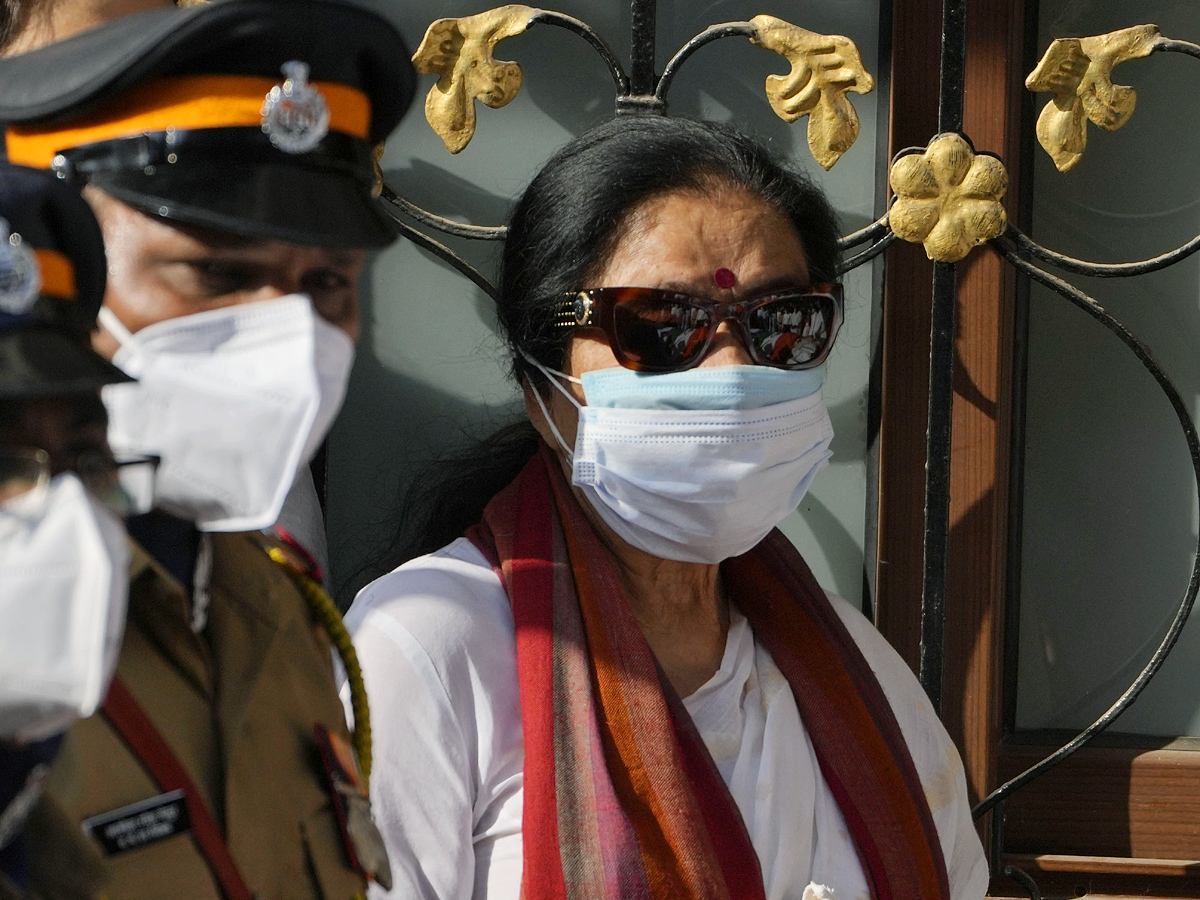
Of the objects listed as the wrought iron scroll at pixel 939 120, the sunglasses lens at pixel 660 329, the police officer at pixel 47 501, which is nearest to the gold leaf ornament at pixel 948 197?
the wrought iron scroll at pixel 939 120

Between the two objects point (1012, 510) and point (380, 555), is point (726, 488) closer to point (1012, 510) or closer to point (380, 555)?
point (380, 555)

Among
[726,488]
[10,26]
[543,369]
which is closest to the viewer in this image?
[10,26]

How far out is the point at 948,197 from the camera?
242 centimetres

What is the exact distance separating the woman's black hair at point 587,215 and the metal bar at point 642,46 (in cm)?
30

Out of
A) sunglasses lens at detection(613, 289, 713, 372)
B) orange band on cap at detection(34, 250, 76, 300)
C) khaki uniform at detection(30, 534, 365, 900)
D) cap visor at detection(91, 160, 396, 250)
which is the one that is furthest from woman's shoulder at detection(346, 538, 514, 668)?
orange band on cap at detection(34, 250, 76, 300)

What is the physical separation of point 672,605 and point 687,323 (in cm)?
45

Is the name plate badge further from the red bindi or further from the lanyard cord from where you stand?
the red bindi

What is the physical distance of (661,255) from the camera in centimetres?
201

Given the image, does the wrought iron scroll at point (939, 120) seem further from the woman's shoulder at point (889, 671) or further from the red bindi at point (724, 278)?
the red bindi at point (724, 278)

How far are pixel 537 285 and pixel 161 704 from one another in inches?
46.5

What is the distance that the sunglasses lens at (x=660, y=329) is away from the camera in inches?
76.5

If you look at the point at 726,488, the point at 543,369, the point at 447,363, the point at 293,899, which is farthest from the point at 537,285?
the point at 293,899

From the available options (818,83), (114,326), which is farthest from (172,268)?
(818,83)

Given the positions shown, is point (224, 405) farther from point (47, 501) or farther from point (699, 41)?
point (699, 41)
